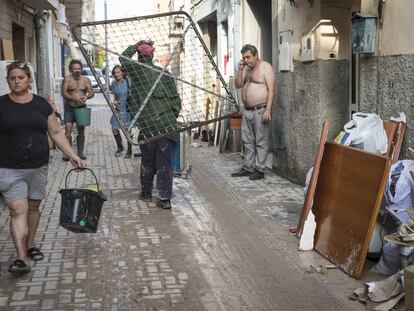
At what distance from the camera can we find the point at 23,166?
4.81 meters

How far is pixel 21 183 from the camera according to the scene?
15.8ft

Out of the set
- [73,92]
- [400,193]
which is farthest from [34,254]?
[73,92]

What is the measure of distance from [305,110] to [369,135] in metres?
2.65

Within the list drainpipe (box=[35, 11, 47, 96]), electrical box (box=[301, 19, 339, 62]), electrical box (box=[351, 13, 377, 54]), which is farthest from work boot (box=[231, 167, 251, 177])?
drainpipe (box=[35, 11, 47, 96])

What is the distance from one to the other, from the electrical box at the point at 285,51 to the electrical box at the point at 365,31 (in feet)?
8.28

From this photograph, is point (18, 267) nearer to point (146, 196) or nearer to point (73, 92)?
point (146, 196)

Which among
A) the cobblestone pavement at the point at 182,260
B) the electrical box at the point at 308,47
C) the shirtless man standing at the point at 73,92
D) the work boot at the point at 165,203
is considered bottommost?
the cobblestone pavement at the point at 182,260

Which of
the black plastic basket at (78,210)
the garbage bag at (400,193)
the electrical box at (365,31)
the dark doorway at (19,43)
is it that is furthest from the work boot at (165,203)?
the dark doorway at (19,43)

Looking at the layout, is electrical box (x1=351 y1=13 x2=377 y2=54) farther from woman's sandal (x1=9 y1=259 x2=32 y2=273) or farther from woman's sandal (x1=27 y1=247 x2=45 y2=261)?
woman's sandal (x1=9 y1=259 x2=32 y2=273)

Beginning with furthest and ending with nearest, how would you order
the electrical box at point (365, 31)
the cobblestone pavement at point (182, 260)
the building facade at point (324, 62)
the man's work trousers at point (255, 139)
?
the man's work trousers at point (255, 139), the electrical box at point (365, 31), the building facade at point (324, 62), the cobblestone pavement at point (182, 260)

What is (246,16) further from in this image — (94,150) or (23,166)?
(23,166)

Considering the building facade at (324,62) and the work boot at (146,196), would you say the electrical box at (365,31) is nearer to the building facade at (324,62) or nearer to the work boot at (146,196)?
the building facade at (324,62)

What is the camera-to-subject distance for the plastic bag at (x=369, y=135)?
5.43 meters

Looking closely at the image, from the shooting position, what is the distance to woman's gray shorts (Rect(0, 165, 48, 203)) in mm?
4758
